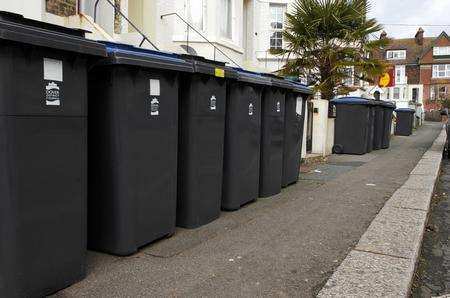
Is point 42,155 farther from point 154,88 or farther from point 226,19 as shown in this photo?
point 226,19

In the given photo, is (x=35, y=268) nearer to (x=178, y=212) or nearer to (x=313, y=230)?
(x=178, y=212)

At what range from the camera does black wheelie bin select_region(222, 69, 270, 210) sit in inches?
225

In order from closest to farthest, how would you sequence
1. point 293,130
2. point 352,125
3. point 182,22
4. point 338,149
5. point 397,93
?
point 293,130, point 182,22, point 352,125, point 338,149, point 397,93

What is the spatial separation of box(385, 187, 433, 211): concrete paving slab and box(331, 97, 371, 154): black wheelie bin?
6092 millimetres

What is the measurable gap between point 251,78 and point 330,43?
864 centimetres

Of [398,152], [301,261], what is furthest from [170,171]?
[398,152]

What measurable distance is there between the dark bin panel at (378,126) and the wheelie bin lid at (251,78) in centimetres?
948

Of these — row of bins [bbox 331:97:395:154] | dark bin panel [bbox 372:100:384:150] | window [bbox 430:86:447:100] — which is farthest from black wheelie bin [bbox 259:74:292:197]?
window [bbox 430:86:447:100]

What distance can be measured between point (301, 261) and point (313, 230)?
104 cm

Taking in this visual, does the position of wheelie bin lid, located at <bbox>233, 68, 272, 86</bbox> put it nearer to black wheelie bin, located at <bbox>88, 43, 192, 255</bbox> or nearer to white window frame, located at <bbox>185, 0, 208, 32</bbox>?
black wheelie bin, located at <bbox>88, 43, 192, 255</bbox>

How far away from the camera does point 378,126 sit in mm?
15477

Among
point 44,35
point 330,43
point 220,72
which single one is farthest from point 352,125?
point 44,35

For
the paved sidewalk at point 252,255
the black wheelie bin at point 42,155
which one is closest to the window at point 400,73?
the paved sidewalk at point 252,255

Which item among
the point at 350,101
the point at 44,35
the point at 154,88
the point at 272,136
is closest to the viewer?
the point at 44,35
